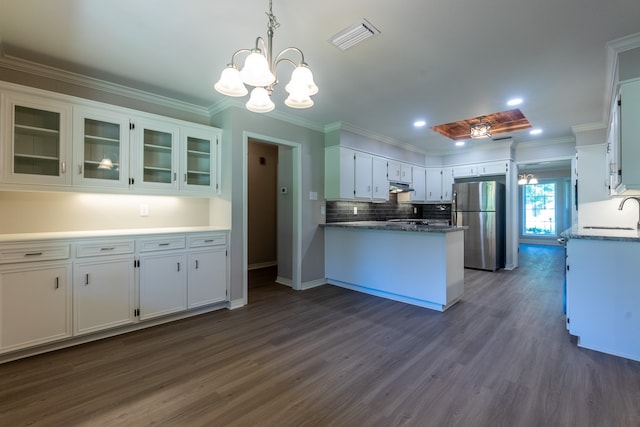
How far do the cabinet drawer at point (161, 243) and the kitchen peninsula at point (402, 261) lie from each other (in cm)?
218

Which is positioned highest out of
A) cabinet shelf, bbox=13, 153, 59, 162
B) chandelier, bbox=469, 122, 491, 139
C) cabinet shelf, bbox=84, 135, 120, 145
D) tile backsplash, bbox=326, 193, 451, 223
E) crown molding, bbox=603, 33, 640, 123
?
crown molding, bbox=603, 33, 640, 123

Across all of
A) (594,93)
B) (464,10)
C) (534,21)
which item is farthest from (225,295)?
(594,93)

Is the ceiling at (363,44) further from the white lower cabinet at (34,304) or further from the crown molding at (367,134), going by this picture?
the white lower cabinet at (34,304)

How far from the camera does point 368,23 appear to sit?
204 cm

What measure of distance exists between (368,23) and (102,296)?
320 cm

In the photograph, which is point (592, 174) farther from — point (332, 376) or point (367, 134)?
point (332, 376)

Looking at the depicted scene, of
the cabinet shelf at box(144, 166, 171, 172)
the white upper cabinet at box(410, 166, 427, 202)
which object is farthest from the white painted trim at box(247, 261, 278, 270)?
the white upper cabinet at box(410, 166, 427, 202)

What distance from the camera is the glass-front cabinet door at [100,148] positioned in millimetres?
2652

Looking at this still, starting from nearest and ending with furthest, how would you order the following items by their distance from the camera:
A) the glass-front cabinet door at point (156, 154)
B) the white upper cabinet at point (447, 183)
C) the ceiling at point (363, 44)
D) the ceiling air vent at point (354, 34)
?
the ceiling at point (363, 44) < the ceiling air vent at point (354, 34) < the glass-front cabinet door at point (156, 154) < the white upper cabinet at point (447, 183)

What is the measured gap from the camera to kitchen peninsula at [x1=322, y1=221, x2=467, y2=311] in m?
3.39

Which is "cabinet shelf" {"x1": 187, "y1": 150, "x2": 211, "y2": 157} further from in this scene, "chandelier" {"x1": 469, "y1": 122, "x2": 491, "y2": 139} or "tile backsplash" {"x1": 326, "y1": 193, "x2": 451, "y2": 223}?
"chandelier" {"x1": 469, "y1": 122, "x2": 491, "y2": 139}

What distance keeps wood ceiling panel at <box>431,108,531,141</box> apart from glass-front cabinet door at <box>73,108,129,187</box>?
4280mm

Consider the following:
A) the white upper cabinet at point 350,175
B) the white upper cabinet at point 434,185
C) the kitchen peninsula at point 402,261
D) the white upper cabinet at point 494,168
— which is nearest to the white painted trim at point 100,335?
the kitchen peninsula at point 402,261

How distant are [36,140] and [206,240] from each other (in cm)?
170
